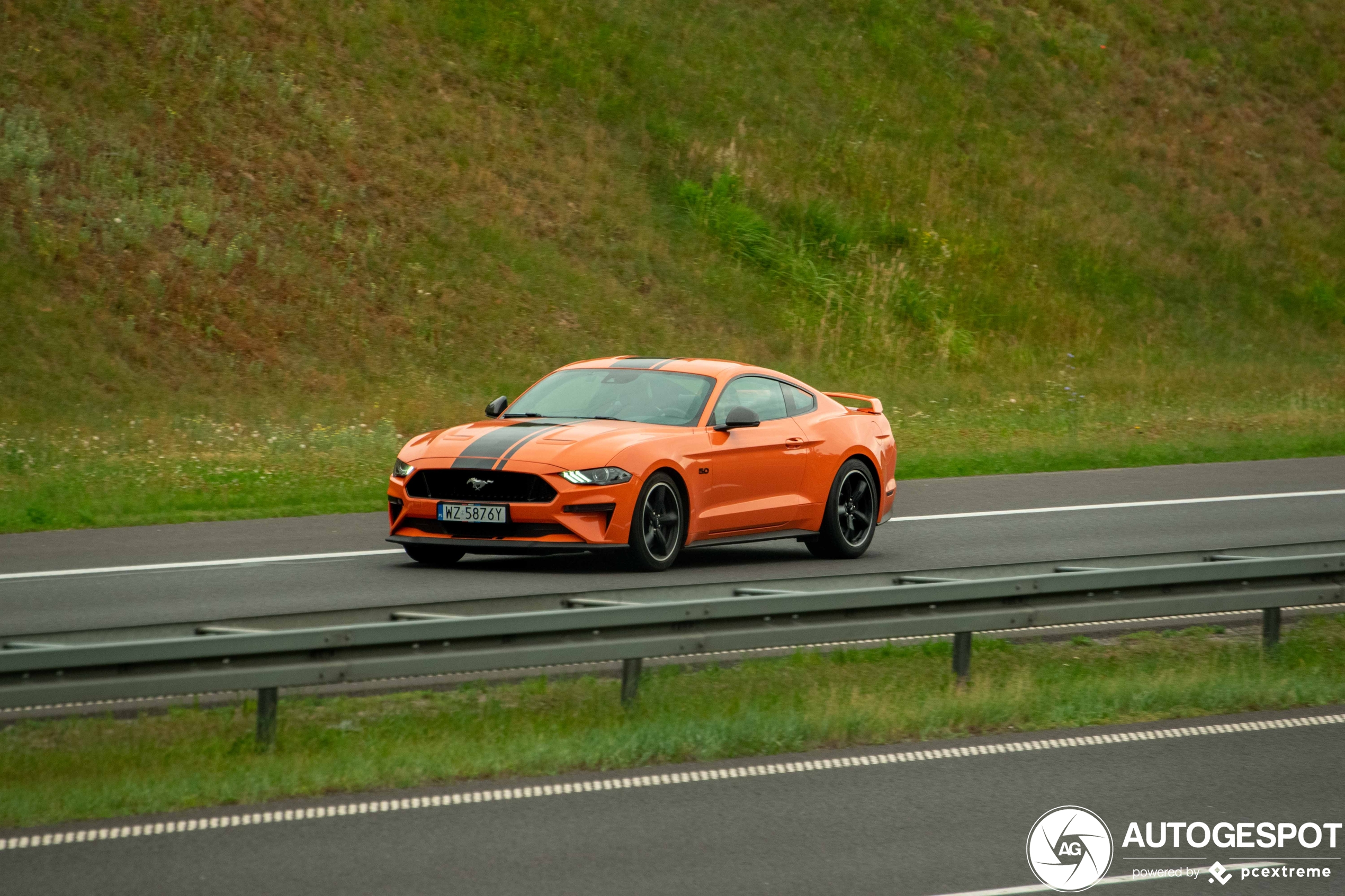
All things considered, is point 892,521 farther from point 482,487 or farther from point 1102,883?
point 1102,883

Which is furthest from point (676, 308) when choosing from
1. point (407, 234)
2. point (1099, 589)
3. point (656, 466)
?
point (1099, 589)

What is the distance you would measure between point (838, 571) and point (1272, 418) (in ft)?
54.7

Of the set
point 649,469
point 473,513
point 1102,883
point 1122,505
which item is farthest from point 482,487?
point 1122,505

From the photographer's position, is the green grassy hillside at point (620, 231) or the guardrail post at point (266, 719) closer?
the guardrail post at point (266, 719)

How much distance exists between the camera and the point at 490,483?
11445 millimetres

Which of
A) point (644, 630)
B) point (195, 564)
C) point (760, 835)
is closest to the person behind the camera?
point (760, 835)

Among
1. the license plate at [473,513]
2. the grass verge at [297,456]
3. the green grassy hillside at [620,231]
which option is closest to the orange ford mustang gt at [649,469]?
the license plate at [473,513]

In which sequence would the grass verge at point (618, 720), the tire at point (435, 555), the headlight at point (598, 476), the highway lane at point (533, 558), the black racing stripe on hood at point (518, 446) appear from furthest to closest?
the tire at point (435, 555), the black racing stripe on hood at point (518, 446), the headlight at point (598, 476), the highway lane at point (533, 558), the grass verge at point (618, 720)

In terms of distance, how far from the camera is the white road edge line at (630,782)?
19.6 feet

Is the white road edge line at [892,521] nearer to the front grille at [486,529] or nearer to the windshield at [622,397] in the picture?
the front grille at [486,529]

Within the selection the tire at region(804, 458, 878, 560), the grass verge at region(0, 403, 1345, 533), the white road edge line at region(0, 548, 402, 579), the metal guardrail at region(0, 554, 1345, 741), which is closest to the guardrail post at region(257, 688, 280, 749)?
the metal guardrail at region(0, 554, 1345, 741)

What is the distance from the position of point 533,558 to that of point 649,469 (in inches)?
75.3

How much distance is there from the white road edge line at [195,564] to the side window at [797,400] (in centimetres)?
327

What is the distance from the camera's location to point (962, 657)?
8.41 meters
